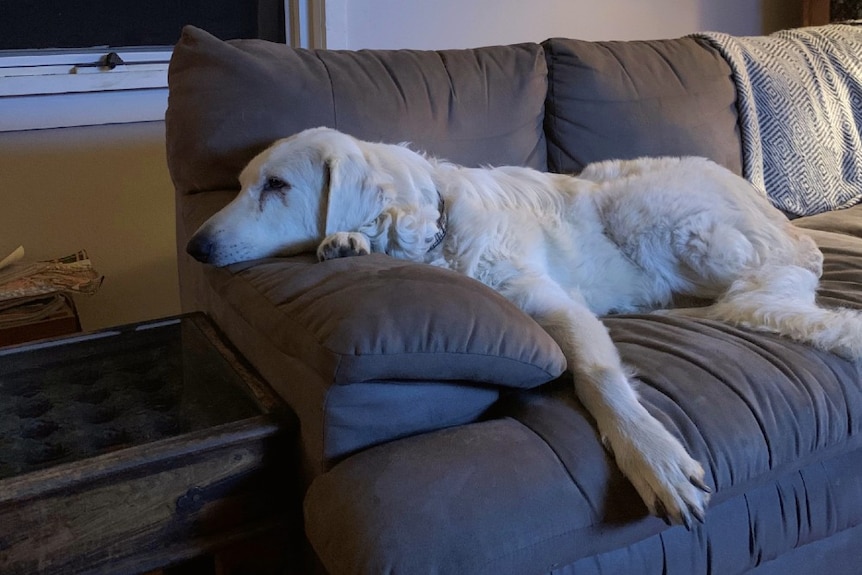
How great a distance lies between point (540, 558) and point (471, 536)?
0.46 ft

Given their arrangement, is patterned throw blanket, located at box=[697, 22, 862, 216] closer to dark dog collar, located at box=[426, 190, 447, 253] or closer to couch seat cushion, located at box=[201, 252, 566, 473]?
dark dog collar, located at box=[426, 190, 447, 253]

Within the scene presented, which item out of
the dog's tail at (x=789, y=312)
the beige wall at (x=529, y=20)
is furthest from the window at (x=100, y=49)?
the dog's tail at (x=789, y=312)

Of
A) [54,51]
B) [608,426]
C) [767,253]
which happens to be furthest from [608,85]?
[54,51]

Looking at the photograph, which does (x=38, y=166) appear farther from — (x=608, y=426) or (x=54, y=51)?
(x=608, y=426)

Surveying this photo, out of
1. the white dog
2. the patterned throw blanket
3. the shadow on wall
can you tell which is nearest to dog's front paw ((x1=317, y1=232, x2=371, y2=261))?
the white dog

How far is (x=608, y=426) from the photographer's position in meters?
1.26

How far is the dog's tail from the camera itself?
1524mm

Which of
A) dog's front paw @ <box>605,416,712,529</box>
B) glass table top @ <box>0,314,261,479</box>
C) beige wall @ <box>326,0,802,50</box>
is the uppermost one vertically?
beige wall @ <box>326,0,802,50</box>

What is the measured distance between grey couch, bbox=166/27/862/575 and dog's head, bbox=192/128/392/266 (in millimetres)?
68

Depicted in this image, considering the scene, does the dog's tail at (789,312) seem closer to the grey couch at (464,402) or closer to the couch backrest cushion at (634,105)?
the grey couch at (464,402)

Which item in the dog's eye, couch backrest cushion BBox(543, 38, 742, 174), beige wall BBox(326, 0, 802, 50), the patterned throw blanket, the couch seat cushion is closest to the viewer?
the couch seat cushion

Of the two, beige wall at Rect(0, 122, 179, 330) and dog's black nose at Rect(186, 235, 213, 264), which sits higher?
dog's black nose at Rect(186, 235, 213, 264)

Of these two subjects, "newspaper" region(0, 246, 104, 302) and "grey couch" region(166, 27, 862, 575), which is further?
"newspaper" region(0, 246, 104, 302)

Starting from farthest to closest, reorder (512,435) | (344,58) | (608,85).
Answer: (608,85) < (344,58) < (512,435)
